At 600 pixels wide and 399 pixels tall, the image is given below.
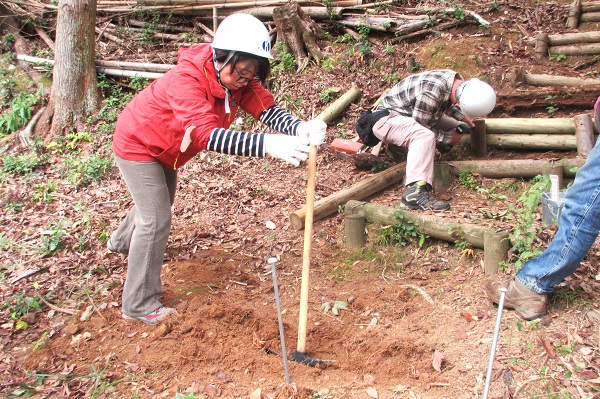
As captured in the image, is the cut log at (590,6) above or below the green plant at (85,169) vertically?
above

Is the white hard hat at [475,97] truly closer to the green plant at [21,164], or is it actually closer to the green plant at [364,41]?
the green plant at [364,41]

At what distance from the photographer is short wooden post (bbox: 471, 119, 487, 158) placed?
5.88 meters

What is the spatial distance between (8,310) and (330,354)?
2701mm

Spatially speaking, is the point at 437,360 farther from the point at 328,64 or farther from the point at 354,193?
the point at 328,64

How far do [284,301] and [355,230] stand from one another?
978 millimetres

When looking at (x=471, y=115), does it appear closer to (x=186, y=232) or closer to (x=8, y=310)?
(x=186, y=232)

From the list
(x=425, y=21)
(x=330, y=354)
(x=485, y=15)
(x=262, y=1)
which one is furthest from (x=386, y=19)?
(x=330, y=354)

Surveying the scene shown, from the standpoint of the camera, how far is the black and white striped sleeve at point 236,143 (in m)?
3.21

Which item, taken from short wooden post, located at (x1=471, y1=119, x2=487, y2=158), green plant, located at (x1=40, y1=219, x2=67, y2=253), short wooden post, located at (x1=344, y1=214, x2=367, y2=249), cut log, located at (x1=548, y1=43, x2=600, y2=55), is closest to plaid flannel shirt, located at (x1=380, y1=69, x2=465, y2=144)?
short wooden post, located at (x1=471, y1=119, x2=487, y2=158)

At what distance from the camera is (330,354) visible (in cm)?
361

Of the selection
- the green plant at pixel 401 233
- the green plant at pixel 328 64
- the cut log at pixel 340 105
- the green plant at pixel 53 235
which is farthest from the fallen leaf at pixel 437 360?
the green plant at pixel 328 64

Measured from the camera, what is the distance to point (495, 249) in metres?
3.94

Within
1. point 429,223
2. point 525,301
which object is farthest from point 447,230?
point 525,301

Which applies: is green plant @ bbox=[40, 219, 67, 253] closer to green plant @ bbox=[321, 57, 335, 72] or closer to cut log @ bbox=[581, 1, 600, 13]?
green plant @ bbox=[321, 57, 335, 72]
